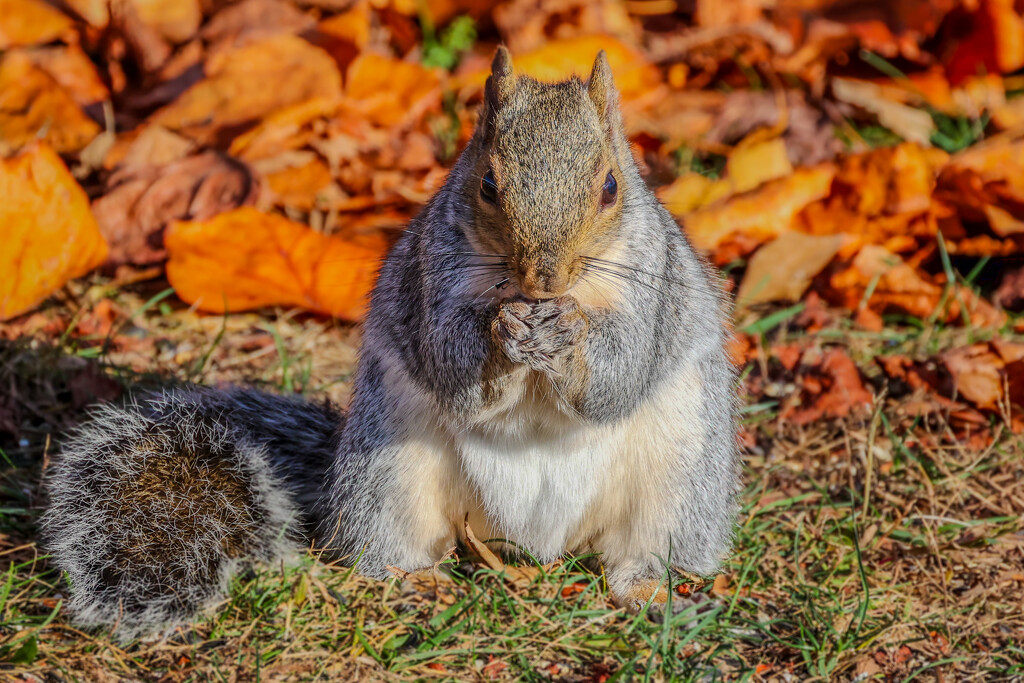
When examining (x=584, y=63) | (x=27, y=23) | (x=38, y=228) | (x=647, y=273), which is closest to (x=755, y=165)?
(x=584, y=63)

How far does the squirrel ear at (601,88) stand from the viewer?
7.59 ft

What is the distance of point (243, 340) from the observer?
3.55 meters

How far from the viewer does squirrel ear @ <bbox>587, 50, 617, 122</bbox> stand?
231cm

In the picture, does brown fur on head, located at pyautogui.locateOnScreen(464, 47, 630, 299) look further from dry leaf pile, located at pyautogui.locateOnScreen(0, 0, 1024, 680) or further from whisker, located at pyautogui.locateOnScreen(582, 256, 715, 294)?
dry leaf pile, located at pyautogui.locateOnScreen(0, 0, 1024, 680)

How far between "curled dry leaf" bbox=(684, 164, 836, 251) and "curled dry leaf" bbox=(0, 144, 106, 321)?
6.77ft

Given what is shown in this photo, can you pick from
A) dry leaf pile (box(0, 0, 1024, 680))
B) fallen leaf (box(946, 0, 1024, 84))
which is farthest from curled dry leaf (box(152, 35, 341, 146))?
fallen leaf (box(946, 0, 1024, 84))

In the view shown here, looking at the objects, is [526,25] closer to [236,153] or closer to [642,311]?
[236,153]

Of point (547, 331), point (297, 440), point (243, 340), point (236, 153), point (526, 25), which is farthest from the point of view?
point (526, 25)

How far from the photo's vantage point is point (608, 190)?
2.17 m

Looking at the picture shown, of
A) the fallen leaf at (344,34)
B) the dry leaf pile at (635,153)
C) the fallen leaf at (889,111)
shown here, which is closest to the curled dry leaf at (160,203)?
the dry leaf pile at (635,153)

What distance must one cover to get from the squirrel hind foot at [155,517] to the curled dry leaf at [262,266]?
869mm

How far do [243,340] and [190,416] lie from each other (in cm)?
114

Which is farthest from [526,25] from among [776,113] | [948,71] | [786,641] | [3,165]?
[786,641]

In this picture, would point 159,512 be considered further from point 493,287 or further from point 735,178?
point 735,178
